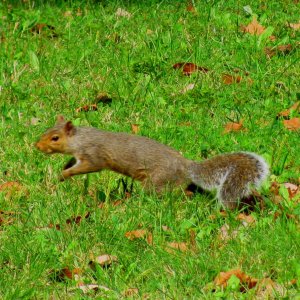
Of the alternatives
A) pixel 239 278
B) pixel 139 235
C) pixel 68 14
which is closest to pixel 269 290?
pixel 239 278

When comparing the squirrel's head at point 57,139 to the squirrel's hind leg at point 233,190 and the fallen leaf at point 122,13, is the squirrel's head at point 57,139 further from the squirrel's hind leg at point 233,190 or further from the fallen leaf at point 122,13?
the fallen leaf at point 122,13

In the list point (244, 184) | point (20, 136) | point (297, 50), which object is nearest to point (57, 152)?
point (20, 136)

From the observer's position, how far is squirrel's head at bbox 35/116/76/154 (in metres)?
5.51

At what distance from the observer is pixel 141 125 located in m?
6.14

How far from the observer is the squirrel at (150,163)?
495 cm

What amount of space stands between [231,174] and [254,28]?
8.05ft

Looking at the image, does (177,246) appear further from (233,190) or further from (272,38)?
(272,38)

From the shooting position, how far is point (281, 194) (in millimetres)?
4879

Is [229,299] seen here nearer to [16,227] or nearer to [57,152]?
[16,227]

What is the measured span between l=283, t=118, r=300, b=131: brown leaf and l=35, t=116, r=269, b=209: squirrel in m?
0.75

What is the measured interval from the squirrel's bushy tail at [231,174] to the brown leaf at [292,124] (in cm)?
75

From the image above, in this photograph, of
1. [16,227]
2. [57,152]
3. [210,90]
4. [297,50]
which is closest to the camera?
[16,227]

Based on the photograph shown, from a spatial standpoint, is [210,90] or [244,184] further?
[210,90]

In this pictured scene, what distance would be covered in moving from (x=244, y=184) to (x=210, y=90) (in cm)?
166
